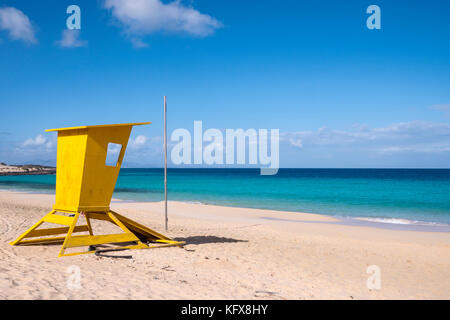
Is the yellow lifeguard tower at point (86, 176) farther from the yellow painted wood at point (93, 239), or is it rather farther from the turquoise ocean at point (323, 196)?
the turquoise ocean at point (323, 196)

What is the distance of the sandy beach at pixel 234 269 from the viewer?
521cm

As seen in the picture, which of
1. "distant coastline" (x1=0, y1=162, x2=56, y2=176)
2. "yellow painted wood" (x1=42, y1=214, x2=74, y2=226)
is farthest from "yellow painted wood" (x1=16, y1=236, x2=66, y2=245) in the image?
"distant coastline" (x1=0, y1=162, x2=56, y2=176)

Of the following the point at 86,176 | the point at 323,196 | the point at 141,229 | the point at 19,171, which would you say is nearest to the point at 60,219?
the point at 86,176

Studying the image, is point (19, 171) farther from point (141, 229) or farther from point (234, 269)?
point (234, 269)

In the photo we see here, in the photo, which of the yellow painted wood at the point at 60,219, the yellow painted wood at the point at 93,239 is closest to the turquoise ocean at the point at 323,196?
the yellow painted wood at the point at 93,239

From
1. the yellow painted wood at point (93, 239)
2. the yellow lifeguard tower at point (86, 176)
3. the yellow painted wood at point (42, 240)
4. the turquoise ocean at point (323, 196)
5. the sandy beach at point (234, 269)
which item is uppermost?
the yellow lifeguard tower at point (86, 176)

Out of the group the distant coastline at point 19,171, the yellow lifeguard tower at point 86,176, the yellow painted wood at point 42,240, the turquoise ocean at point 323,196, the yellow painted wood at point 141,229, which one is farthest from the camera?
the distant coastline at point 19,171

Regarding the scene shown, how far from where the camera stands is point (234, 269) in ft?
22.9

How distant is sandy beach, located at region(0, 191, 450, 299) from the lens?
5215mm

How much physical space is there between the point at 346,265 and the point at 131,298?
16.1 feet

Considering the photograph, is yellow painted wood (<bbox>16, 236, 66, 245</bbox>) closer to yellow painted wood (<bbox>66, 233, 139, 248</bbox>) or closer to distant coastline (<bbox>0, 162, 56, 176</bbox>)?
yellow painted wood (<bbox>66, 233, 139, 248</bbox>)
